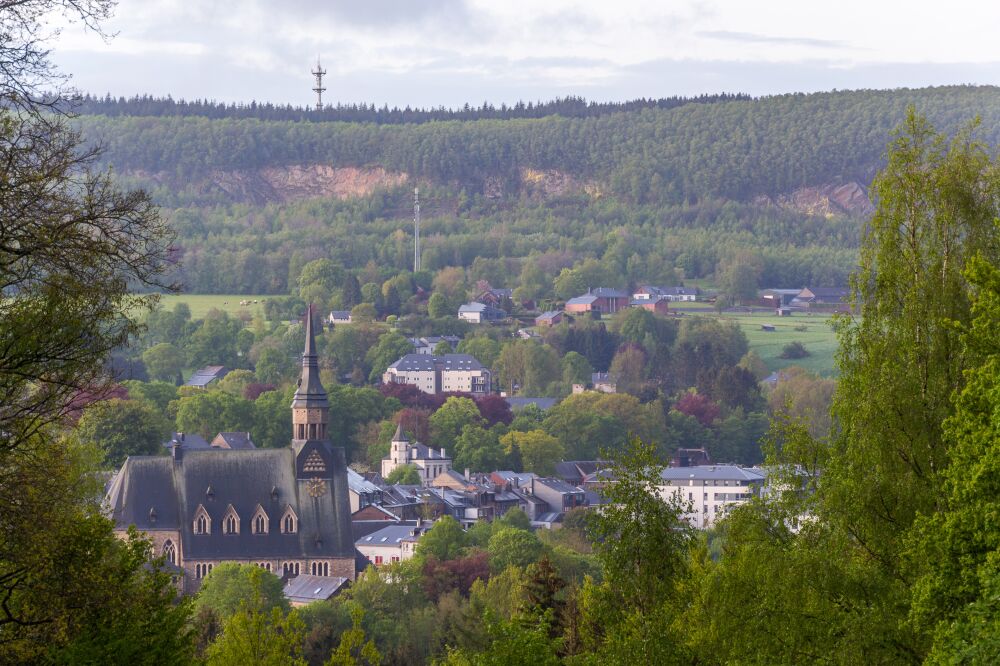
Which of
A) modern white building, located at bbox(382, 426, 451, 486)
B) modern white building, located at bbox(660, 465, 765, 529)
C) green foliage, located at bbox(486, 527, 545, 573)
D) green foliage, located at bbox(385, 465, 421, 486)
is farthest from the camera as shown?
modern white building, located at bbox(382, 426, 451, 486)

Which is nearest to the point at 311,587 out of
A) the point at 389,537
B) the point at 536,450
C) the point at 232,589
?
the point at 232,589

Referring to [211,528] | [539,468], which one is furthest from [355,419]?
[211,528]

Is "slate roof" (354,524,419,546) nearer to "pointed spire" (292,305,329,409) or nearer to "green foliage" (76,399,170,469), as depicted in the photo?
"pointed spire" (292,305,329,409)

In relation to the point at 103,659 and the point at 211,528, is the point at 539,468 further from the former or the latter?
the point at 103,659

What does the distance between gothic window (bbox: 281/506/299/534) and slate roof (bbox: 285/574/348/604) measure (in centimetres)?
463

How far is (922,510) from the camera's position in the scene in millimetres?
26359

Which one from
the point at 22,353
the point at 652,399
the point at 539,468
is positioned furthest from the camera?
the point at 652,399

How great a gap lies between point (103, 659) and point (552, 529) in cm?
10809

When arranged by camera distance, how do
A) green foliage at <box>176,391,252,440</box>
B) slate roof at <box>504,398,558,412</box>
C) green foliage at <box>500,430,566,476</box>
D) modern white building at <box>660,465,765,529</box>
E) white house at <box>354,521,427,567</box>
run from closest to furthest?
1. white house at <box>354,521,427,567</box>
2. modern white building at <box>660,465,765,529</box>
3. green foliage at <box>176,391,252,440</box>
4. green foliage at <box>500,430,566,476</box>
5. slate roof at <box>504,398,558,412</box>

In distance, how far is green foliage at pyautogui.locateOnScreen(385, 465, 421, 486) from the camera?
490 ft

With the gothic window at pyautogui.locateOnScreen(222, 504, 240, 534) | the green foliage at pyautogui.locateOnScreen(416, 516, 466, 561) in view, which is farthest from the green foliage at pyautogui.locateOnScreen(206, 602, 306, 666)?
the gothic window at pyautogui.locateOnScreen(222, 504, 240, 534)

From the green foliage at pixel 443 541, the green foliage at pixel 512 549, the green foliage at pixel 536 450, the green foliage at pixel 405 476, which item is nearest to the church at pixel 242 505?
the green foliage at pixel 443 541

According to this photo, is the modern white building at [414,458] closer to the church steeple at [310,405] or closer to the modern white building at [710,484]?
the modern white building at [710,484]

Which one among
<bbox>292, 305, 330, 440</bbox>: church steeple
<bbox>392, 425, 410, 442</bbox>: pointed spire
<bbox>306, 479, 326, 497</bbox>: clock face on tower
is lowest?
<bbox>392, 425, 410, 442</bbox>: pointed spire
